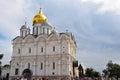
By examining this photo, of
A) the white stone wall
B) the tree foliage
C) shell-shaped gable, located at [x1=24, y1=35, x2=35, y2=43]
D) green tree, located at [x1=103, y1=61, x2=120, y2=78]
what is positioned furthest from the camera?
the tree foliage

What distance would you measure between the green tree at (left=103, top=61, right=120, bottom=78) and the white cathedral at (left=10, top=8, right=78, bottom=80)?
40.8 feet

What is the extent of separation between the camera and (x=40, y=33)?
51.2 m

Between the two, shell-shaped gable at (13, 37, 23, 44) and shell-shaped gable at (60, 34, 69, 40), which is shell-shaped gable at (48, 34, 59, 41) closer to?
shell-shaped gable at (60, 34, 69, 40)

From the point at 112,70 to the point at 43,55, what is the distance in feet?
68.3

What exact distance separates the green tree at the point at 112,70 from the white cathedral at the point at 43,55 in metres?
12.4

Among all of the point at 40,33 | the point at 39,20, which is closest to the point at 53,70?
the point at 40,33

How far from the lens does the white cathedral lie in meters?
46.6

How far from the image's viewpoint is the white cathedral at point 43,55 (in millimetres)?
46594

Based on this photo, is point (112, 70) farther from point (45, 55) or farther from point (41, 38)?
point (41, 38)

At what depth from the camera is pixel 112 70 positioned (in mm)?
60375

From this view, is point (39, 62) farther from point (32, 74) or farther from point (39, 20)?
point (39, 20)

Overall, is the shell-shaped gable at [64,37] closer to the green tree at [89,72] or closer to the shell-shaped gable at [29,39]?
the shell-shaped gable at [29,39]

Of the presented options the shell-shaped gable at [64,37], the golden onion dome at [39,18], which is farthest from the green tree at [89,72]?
the shell-shaped gable at [64,37]

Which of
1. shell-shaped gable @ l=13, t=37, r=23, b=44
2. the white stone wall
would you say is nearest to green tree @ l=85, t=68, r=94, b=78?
the white stone wall
